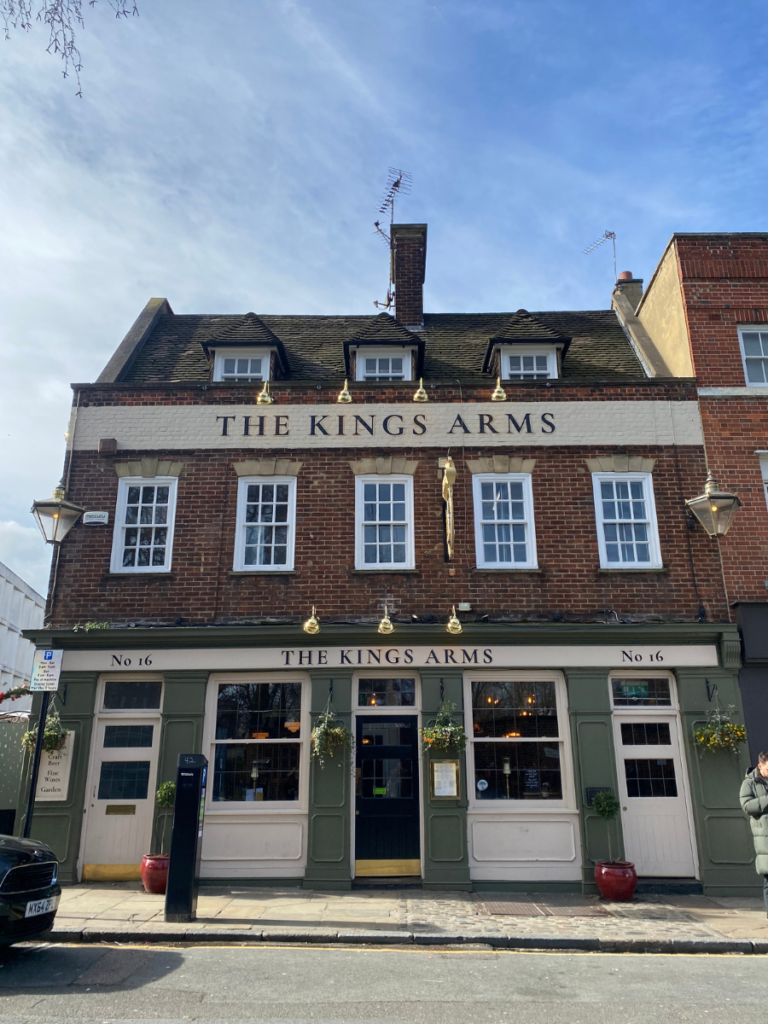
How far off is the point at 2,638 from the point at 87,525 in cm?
1317

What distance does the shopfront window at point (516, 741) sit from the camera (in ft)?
39.6

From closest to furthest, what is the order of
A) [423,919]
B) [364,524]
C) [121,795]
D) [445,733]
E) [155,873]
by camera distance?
[423,919]
[155,873]
[445,733]
[121,795]
[364,524]

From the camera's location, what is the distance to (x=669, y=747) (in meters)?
12.2

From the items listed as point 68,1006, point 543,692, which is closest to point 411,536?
point 543,692

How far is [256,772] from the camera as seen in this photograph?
12156mm

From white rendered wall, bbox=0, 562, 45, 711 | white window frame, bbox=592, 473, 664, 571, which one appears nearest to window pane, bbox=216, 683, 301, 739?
white window frame, bbox=592, 473, 664, 571

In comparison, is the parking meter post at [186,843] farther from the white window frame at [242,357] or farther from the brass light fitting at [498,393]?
the white window frame at [242,357]

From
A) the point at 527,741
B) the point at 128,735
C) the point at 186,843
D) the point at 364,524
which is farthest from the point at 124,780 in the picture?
the point at 527,741

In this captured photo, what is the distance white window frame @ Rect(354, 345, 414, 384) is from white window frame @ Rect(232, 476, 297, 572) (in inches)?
108

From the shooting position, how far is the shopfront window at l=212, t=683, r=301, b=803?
476 inches

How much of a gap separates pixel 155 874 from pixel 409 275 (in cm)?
1278

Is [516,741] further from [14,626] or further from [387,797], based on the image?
[14,626]

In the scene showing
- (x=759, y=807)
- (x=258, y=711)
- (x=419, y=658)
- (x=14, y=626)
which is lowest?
(x=759, y=807)

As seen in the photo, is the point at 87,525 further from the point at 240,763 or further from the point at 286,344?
the point at 286,344
